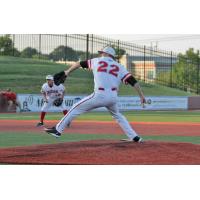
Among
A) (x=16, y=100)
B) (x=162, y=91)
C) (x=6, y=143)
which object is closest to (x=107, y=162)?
(x=6, y=143)

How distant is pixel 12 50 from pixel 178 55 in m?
7.14

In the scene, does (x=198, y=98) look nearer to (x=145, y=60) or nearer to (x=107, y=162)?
(x=145, y=60)

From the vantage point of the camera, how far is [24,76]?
23016 millimetres

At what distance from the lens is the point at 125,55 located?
2305cm

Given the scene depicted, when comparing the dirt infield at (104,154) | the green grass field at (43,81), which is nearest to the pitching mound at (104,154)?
the dirt infield at (104,154)

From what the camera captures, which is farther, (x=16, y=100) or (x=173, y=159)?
(x=16, y=100)

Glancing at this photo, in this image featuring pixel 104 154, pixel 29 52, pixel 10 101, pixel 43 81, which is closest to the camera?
A: pixel 104 154

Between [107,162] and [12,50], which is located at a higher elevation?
[12,50]

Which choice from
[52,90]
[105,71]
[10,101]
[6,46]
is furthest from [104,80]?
[6,46]

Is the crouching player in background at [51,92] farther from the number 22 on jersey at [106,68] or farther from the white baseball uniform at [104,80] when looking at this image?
the number 22 on jersey at [106,68]

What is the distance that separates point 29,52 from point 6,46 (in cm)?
176

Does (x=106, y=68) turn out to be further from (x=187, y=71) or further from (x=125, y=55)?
(x=187, y=71)

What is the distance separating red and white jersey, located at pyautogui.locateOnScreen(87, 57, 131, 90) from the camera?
9.36 metres
